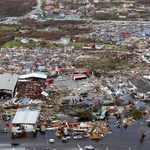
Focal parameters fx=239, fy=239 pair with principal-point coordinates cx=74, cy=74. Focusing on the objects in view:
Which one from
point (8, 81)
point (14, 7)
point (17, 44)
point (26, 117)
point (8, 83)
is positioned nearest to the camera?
point (26, 117)

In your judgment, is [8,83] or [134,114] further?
[8,83]

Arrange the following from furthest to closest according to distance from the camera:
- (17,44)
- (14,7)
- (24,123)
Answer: (14,7)
(17,44)
(24,123)

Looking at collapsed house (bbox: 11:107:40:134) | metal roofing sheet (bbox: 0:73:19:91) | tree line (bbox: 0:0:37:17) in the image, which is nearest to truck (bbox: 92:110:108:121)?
collapsed house (bbox: 11:107:40:134)

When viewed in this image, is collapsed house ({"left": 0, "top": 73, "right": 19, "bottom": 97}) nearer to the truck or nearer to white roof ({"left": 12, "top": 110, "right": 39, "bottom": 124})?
white roof ({"left": 12, "top": 110, "right": 39, "bottom": 124})

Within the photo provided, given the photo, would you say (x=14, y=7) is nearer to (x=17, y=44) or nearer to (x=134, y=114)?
(x=17, y=44)

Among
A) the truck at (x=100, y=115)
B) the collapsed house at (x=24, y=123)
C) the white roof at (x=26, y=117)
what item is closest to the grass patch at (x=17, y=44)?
the white roof at (x=26, y=117)

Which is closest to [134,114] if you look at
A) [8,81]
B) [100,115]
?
[100,115]

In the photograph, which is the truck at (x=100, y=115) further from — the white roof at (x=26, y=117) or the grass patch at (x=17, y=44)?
the grass patch at (x=17, y=44)

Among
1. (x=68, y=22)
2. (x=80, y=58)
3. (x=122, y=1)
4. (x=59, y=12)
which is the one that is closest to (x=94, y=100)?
(x=80, y=58)
